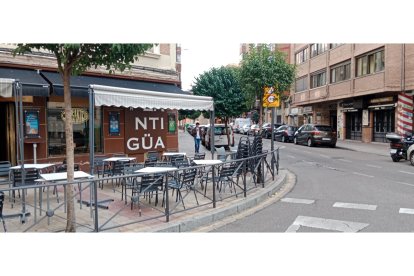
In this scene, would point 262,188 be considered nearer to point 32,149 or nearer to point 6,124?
point 32,149

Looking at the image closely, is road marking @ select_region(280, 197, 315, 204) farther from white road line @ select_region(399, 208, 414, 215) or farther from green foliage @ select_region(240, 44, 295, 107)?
green foliage @ select_region(240, 44, 295, 107)

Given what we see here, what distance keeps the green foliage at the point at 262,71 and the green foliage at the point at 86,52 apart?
9777 millimetres

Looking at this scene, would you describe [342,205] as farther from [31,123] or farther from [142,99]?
[31,123]

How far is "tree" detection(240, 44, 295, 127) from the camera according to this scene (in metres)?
15.0

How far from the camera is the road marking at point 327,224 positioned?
5.53m

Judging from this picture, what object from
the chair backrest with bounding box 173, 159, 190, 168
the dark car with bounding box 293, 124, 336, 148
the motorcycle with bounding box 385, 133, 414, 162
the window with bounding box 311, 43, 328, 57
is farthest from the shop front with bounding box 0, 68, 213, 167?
the window with bounding box 311, 43, 328, 57

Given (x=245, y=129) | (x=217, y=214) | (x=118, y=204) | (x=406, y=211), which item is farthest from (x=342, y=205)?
(x=245, y=129)

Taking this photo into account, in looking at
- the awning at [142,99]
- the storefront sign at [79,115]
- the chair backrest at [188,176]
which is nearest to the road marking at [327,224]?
the chair backrest at [188,176]

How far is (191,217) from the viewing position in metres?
5.83

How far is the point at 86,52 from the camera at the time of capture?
5.05 m

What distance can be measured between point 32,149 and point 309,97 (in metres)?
27.5

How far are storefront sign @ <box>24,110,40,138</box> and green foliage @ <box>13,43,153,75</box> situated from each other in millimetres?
5113

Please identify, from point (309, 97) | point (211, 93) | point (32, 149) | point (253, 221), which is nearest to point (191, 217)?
point (253, 221)

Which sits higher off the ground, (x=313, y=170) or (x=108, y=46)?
(x=108, y=46)
